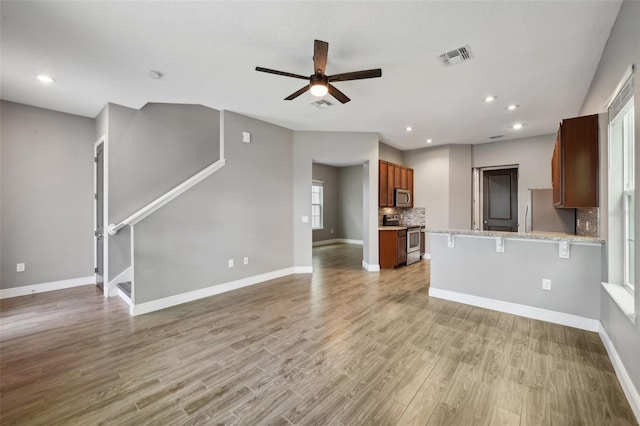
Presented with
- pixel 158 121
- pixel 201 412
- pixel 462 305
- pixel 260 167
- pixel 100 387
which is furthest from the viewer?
pixel 260 167

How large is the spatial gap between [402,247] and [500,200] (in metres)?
2.98

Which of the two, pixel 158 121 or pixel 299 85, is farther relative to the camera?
pixel 158 121

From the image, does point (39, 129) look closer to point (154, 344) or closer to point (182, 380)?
point (154, 344)

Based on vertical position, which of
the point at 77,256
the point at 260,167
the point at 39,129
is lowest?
the point at 77,256

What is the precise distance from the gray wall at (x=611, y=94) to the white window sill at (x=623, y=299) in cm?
8

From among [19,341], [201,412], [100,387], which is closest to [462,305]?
[201,412]

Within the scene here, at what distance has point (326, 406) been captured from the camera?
181cm

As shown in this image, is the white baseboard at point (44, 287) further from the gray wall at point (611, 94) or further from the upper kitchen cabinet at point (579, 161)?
the upper kitchen cabinet at point (579, 161)

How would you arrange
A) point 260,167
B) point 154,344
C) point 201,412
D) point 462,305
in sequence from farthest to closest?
point 260,167 → point 462,305 → point 154,344 → point 201,412

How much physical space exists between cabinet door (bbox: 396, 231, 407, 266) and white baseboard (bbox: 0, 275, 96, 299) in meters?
5.87

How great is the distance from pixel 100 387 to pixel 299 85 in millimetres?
3553

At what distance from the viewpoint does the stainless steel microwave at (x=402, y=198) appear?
6508 mm

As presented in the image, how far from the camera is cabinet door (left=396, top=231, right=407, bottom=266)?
5.94m

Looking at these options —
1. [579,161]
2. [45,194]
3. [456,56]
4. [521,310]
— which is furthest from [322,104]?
[45,194]
